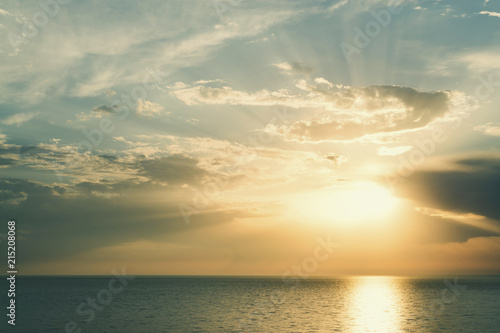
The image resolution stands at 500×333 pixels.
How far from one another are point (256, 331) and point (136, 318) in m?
28.6

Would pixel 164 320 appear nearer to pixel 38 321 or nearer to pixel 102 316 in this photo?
pixel 102 316

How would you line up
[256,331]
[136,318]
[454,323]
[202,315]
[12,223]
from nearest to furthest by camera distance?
[12,223] < [256,331] < [454,323] < [136,318] < [202,315]

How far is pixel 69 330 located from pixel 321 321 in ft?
148

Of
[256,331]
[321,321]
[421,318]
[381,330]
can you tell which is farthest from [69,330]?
[421,318]

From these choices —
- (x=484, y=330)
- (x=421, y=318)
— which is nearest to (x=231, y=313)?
(x=421, y=318)

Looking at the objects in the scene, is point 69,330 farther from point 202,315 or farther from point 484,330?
point 484,330

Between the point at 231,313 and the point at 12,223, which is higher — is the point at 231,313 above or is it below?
below

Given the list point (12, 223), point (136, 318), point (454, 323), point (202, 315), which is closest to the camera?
point (12, 223)

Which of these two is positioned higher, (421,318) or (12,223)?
(12,223)

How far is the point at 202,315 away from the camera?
273ft

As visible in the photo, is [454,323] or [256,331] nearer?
[256,331]

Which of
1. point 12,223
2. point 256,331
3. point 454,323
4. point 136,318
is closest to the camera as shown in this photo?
point 12,223

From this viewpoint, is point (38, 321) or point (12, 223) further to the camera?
point (38, 321)

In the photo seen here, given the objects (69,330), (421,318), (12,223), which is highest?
(12,223)
